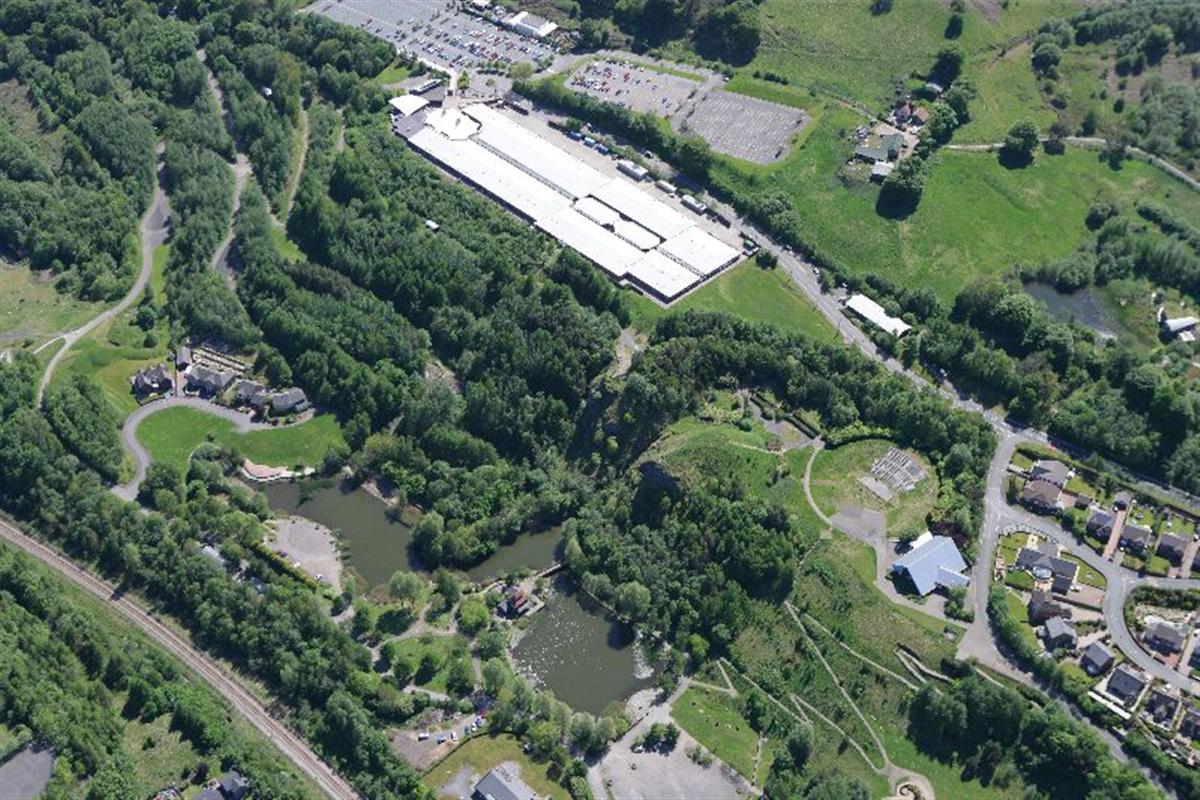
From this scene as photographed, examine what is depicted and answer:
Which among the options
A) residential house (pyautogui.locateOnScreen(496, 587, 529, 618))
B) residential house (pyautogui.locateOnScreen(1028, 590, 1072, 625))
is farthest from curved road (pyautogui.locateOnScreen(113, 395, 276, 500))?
residential house (pyautogui.locateOnScreen(1028, 590, 1072, 625))

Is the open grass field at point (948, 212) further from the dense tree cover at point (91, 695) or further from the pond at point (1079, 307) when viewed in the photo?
the dense tree cover at point (91, 695)

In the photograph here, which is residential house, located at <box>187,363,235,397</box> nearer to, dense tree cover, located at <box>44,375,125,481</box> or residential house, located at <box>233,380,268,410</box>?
residential house, located at <box>233,380,268,410</box>

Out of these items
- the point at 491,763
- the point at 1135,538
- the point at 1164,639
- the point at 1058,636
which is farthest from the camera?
the point at 1135,538

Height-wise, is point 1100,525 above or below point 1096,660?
above

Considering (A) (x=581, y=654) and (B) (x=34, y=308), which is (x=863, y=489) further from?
(B) (x=34, y=308)

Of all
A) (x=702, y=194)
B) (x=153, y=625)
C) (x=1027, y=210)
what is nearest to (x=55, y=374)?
(x=153, y=625)

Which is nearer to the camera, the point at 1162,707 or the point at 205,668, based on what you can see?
the point at 1162,707

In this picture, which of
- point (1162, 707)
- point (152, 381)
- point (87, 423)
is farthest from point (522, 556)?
point (1162, 707)

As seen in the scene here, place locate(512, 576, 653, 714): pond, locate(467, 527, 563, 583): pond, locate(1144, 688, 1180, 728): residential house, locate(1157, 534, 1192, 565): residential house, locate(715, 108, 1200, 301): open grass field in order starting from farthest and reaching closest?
locate(715, 108, 1200, 301): open grass field
locate(467, 527, 563, 583): pond
locate(1157, 534, 1192, 565): residential house
locate(512, 576, 653, 714): pond
locate(1144, 688, 1180, 728): residential house
